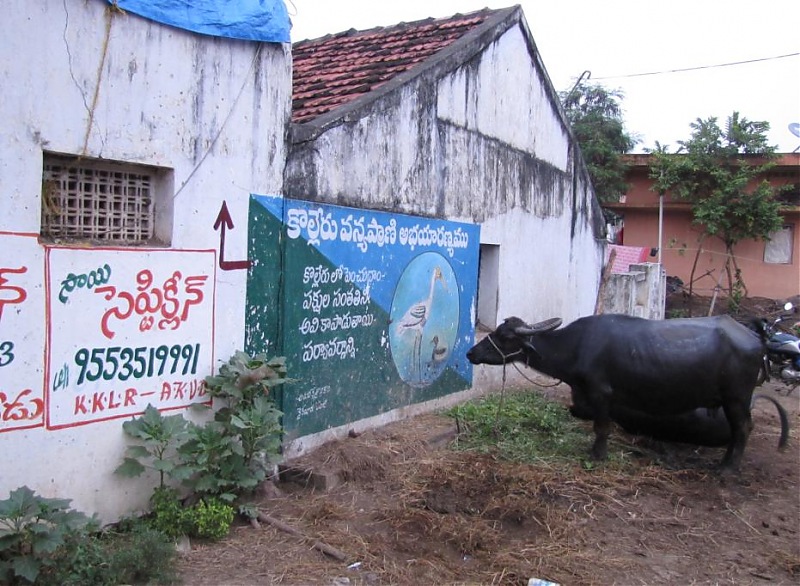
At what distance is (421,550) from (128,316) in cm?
229

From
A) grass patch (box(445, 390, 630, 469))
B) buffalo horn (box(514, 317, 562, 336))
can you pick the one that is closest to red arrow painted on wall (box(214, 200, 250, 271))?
grass patch (box(445, 390, 630, 469))

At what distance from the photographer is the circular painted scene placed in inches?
270

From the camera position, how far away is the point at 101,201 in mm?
4234

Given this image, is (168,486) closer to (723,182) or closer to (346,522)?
(346,522)

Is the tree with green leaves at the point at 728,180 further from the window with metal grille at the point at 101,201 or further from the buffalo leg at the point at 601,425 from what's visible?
the window with metal grille at the point at 101,201

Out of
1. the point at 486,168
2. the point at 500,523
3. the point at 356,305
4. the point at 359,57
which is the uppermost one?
the point at 359,57

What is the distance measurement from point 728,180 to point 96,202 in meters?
15.1

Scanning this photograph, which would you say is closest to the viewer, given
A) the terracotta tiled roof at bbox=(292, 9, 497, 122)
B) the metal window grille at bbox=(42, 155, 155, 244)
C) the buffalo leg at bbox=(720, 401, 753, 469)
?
the metal window grille at bbox=(42, 155, 155, 244)

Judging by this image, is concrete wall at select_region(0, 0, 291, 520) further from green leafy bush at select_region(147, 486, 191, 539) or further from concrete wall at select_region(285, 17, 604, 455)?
concrete wall at select_region(285, 17, 604, 455)

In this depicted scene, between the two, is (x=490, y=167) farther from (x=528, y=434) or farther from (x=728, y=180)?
(x=728, y=180)

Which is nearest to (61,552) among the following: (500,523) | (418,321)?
(500,523)

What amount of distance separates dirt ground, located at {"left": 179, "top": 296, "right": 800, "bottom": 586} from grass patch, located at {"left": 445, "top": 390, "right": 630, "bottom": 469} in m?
0.19

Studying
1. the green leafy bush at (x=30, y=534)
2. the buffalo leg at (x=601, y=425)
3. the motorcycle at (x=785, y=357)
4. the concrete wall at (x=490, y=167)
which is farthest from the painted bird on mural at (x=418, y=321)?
the motorcycle at (x=785, y=357)

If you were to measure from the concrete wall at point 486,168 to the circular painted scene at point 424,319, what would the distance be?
18.3 inches
